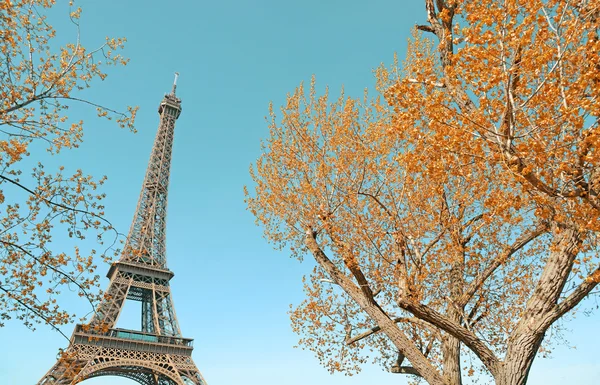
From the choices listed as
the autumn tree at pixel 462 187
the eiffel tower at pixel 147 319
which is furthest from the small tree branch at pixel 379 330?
the eiffel tower at pixel 147 319

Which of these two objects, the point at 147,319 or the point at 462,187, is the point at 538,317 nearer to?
the point at 462,187

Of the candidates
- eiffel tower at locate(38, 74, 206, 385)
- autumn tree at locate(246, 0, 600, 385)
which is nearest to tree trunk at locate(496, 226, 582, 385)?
autumn tree at locate(246, 0, 600, 385)

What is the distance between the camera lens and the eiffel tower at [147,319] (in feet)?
107

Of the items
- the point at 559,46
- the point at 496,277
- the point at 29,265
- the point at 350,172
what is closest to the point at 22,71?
the point at 29,265

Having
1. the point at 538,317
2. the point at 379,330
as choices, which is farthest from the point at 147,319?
the point at 538,317

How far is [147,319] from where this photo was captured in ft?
132

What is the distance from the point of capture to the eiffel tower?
32750 millimetres

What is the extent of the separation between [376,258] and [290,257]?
222 cm

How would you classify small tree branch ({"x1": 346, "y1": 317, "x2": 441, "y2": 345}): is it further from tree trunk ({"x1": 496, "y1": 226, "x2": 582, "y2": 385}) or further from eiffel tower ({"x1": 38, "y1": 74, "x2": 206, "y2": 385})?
eiffel tower ({"x1": 38, "y1": 74, "x2": 206, "y2": 385})

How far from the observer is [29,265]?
259 inches

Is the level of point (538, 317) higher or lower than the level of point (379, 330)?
lower

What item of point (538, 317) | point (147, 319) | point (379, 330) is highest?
point (147, 319)

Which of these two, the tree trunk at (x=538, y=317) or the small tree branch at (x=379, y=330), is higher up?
the small tree branch at (x=379, y=330)

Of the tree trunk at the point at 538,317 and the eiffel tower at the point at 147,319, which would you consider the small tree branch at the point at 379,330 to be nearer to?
the tree trunk at the point at 538,317
